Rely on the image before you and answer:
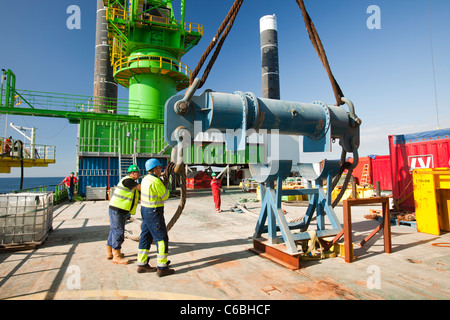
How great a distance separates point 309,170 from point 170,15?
2012 cm

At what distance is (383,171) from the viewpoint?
51.3ft

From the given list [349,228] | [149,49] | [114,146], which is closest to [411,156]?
[349,228]

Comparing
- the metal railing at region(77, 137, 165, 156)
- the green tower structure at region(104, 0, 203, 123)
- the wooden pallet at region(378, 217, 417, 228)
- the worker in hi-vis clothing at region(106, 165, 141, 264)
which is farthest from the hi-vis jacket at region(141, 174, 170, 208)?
the green tower structure at region(104, 0, 203, 123)

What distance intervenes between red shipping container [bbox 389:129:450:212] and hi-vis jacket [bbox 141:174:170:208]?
24.9 ft

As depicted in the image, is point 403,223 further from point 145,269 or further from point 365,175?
point 365,175

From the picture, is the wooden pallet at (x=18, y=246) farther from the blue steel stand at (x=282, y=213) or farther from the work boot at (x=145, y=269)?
the blue steel stand at (x=282, y=213)

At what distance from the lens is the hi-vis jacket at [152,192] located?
394 cm

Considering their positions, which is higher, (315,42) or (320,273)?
(315,42)

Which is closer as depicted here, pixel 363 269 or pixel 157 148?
pixel 363 269

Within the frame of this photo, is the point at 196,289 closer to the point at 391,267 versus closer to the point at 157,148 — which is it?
the point at 391,267

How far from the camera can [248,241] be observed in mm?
5730

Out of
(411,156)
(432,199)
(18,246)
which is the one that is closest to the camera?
(18,246)

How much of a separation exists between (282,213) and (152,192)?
2265 mm
